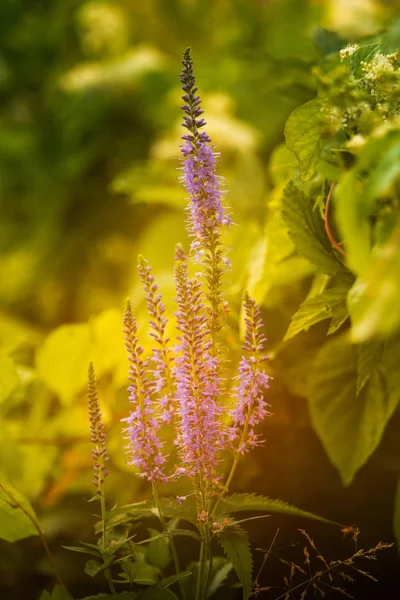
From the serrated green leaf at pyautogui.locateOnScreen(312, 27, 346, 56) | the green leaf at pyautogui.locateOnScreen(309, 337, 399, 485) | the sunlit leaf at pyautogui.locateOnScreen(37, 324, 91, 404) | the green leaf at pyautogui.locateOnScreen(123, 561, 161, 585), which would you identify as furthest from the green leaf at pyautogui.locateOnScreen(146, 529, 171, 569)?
the serrated green leaf at pyautogui.locateOnScreen(312, 27, 346, 56)

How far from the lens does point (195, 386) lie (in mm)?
407

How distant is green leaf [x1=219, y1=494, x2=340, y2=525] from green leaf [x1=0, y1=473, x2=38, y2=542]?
16cm

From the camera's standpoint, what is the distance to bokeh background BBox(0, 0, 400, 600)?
653mm

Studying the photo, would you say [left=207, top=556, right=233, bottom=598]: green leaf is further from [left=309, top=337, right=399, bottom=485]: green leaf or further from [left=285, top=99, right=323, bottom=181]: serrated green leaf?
[left=285, top=99, right=323, bottom=181]: serrated green leaf

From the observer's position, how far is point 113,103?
1.28 meters

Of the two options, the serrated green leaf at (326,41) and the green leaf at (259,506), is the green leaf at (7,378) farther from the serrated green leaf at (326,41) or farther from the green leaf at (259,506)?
the serrated green leaf at (326,41)

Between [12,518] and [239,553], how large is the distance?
20 cm

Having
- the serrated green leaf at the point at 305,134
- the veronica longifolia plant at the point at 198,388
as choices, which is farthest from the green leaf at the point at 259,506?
the serrated green leaf at the point at 305,134

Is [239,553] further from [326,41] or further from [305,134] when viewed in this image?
[326,41]

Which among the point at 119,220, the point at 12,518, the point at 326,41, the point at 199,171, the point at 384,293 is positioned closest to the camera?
the point at 384,293

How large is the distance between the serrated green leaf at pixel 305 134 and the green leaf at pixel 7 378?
307 millimetres

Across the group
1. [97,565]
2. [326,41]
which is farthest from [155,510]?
[326,41]

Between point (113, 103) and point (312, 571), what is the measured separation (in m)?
1.02

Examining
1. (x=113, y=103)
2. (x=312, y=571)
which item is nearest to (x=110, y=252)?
(x=113, y=103)
